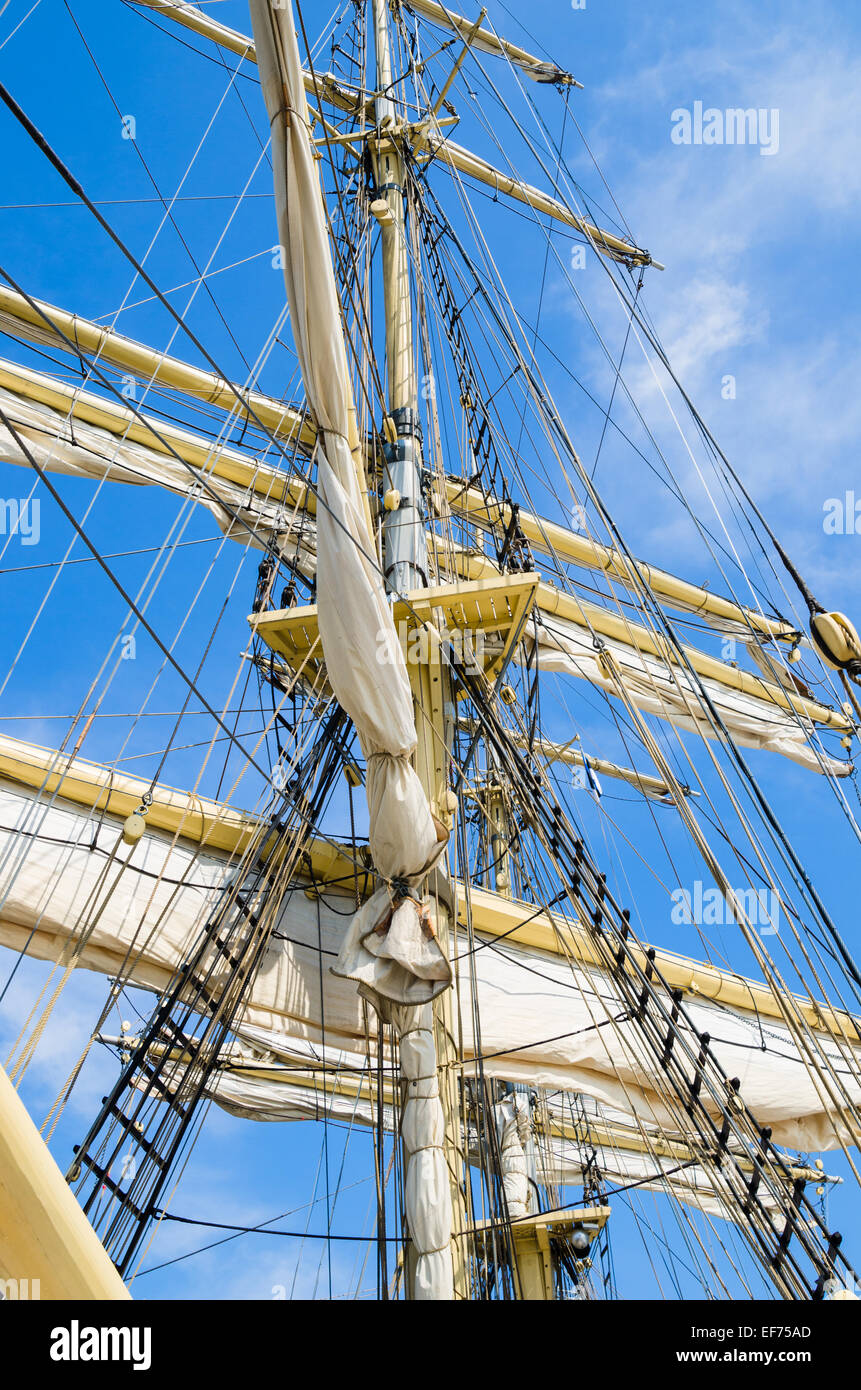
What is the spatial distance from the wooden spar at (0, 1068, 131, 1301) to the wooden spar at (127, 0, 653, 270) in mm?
7783

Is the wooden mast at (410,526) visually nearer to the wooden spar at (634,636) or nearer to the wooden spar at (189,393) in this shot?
the wooden spar at (189,393)

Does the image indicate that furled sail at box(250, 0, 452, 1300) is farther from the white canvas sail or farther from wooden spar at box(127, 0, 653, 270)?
wooden spar at box(127, 0, 653, 270)

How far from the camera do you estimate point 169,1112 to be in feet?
19.2

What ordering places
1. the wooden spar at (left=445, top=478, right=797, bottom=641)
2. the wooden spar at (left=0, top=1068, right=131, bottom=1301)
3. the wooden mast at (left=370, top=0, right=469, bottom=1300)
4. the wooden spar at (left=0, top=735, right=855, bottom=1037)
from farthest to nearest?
the wooden spar at (left=445, top=478, right=797, bottom=641) < the wooden spar at (left=0, top=735, right=855, bottom=1037) < the wooden mast at (left=370, top=0, right=469, bottom=1300) < the wooden spar at (left=0, top=1068, right=131, bottom=1301)

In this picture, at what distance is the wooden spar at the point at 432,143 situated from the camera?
31.2 feet

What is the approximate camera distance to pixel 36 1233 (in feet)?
3.72

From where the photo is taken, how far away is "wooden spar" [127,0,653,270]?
9516 mm

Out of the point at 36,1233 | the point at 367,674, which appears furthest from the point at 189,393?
the point at 36,1233

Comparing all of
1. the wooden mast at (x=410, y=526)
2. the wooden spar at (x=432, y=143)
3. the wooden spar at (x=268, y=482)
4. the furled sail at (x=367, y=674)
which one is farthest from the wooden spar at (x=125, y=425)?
the furled sail at (x=367, y=674)

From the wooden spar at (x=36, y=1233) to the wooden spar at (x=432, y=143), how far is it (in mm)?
7783

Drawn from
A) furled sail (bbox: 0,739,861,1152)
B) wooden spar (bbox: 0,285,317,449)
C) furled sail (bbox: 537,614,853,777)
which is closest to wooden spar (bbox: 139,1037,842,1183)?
furled sail (bbox: 0,739,861,1152)

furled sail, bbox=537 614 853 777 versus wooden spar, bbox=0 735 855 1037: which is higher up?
furled sail, bbox=537 614 853 777
